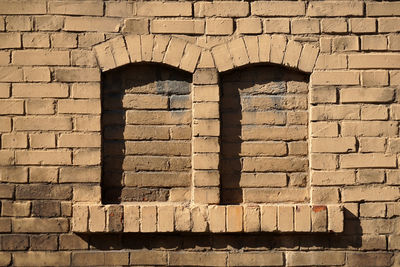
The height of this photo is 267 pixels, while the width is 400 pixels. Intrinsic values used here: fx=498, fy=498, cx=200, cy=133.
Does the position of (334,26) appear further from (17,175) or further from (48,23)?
(17,175)

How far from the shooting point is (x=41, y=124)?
3.62 m

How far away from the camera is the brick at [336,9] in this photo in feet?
12.2

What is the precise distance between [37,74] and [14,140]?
507 millimetres

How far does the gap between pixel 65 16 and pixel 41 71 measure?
0.44m

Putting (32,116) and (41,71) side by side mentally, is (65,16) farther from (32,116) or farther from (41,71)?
(32,116)

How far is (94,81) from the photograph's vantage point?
3.65m

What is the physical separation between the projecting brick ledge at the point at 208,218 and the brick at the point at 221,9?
4.66ft

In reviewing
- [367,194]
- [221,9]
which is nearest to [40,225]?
[221,9]

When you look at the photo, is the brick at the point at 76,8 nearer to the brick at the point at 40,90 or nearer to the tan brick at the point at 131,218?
the brick at the point at 40,90

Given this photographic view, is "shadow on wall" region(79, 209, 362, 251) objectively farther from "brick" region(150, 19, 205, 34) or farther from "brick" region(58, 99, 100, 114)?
"brick" region(150, 19, 205, 34)

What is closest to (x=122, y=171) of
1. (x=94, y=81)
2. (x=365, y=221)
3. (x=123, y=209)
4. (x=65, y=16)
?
(x=123, y=209)

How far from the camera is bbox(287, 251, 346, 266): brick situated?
11.9ft

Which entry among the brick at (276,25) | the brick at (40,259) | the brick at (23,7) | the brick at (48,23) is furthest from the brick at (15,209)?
the brick at (276,25)

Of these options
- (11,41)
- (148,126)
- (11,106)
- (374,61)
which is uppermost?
(11,41)
